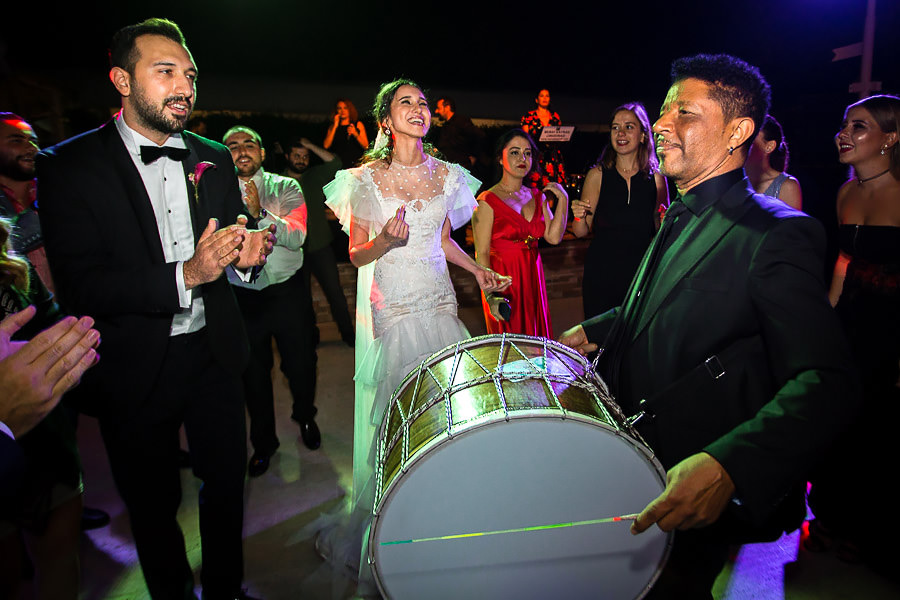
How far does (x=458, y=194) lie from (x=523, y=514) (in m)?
1.89

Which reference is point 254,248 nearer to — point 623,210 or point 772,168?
point 623,210

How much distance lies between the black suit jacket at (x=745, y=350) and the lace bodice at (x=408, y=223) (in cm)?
125

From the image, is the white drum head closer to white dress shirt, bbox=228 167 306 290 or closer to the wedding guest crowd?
the wedding guest crowd

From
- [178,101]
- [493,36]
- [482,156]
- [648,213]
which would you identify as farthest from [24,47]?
[648,213]

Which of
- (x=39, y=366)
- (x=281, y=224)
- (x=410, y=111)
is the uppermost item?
(x=410, y=111)

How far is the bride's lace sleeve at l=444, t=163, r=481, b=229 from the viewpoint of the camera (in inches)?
108

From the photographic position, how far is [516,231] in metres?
3.51

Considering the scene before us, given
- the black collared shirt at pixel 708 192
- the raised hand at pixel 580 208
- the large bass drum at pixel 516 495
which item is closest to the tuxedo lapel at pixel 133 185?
the large bass drum at pixel 516 495

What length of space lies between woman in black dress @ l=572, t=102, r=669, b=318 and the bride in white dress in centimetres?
120

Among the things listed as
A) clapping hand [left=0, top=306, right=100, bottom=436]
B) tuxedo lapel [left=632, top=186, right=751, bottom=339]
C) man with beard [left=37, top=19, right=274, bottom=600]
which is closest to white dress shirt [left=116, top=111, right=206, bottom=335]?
man with beard [left=37, top=19, right=274, bottom=600]

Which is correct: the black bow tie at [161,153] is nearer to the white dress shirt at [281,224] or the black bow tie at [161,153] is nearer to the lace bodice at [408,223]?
the lace bodice at [408,223]

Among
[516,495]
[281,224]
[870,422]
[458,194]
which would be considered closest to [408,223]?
[458,194]

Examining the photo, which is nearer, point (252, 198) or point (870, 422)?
point (870, 422)

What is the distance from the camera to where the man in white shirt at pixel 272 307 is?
306cm
